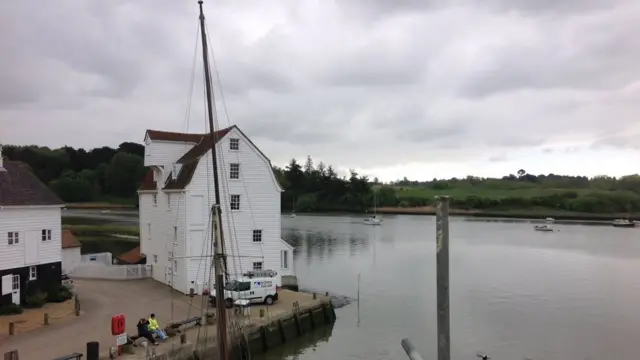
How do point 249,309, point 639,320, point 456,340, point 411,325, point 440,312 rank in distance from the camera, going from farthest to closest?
1. point 639,320
2. point 411,325
3. point 456,340
4. point 249,309
5. point 440,312

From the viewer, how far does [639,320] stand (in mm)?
34312

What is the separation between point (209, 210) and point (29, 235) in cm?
980

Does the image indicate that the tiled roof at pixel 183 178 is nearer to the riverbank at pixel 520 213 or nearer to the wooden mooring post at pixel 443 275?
the wooden mooring post at pixel 443 275

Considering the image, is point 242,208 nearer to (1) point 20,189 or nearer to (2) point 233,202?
(2) point 233,202

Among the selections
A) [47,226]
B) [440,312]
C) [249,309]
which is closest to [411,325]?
[249,309]

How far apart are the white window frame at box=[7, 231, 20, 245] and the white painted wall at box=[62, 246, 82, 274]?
1273 cm

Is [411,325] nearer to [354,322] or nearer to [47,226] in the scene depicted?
[354,322]

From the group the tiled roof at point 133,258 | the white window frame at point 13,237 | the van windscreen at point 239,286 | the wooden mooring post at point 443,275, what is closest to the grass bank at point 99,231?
the tiled roof at point 133,258

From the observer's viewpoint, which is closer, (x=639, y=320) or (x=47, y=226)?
(x=47, y=226)

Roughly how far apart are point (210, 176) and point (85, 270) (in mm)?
13875

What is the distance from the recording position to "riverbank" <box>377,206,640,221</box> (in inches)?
5177

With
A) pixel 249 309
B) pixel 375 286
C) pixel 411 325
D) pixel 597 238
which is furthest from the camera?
pixel 597 238

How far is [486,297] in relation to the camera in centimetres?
4059

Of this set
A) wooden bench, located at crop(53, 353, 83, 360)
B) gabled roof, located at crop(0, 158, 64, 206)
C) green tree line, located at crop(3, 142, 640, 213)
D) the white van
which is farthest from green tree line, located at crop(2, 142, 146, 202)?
wooden bench, located at crop(53, 353, 83, 360)
